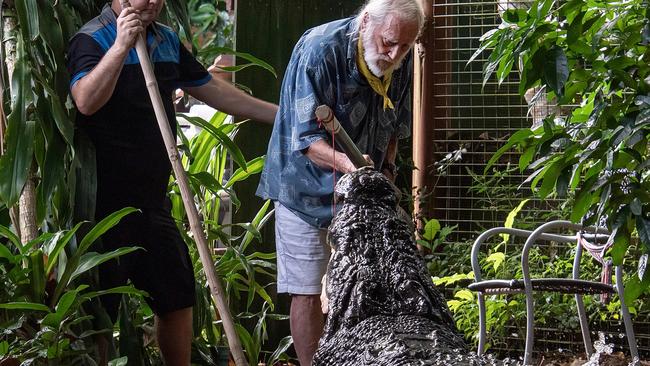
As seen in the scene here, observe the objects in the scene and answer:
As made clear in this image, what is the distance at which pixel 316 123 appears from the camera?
3.32 meters

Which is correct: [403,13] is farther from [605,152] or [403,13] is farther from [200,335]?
[200,335]

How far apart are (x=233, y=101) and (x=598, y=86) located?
1.30m

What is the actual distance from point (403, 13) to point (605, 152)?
37.7 inches

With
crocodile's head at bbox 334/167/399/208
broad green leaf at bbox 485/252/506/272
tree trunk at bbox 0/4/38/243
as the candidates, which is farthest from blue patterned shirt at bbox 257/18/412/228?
broad green leaf at bbox 485/252/506/272

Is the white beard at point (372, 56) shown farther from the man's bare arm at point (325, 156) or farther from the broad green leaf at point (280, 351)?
the broad green leaf at point (280, 351)

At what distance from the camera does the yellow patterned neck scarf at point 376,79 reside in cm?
345

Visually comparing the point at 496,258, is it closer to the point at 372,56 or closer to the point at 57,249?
the point at 372,56

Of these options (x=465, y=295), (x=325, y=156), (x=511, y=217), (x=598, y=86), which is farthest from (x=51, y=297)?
(x=511, y=217)

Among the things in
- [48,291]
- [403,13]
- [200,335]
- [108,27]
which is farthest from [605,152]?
[200,335]

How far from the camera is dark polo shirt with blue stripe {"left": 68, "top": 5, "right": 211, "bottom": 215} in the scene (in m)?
3.27

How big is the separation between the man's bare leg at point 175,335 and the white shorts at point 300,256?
355 mm

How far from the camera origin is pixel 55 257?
3.36m

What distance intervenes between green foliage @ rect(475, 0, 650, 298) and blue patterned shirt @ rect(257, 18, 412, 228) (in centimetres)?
75

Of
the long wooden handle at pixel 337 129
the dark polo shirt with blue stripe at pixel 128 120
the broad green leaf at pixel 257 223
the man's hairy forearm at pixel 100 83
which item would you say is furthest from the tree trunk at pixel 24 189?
the long wooden handle at pixel 337 129
